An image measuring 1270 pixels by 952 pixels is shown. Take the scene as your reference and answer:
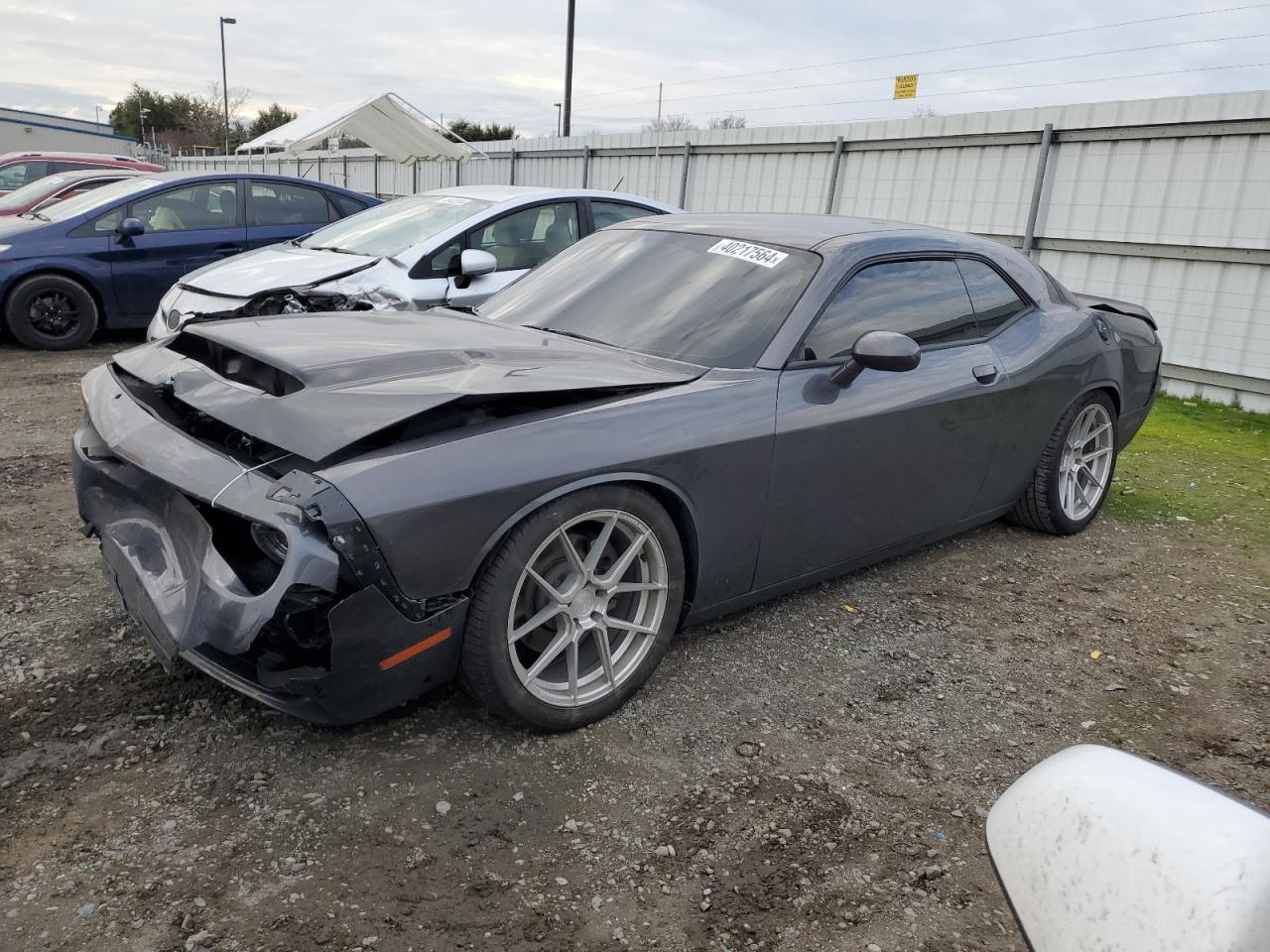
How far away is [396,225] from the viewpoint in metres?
7.01

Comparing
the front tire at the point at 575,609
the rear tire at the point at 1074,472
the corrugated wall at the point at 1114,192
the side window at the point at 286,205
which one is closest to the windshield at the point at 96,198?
the side window at the point at 286,205

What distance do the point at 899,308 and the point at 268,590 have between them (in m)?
2.56

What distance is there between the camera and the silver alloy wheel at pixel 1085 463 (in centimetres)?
466

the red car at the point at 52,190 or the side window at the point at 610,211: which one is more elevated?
the side window at the point at 610,211

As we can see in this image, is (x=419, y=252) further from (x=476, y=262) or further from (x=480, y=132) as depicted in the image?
(x=480, y=132)

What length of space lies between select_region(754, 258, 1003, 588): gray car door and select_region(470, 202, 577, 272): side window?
349cm

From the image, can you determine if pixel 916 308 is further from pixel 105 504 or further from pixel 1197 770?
pixel 105 504

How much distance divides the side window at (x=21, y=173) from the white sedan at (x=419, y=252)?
9.87 m

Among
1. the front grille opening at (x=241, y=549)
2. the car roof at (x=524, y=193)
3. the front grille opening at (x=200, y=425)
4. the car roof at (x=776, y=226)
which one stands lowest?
the front grille opening at (x=241, y=549)

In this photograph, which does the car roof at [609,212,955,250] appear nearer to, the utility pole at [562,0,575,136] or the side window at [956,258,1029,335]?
the side window at [956,258,1029,335]

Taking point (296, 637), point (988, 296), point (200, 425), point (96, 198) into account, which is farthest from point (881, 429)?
point (96, 198)

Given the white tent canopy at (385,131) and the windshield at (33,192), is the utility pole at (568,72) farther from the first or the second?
the windshield at (33,192)

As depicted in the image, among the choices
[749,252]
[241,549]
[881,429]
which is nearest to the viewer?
[241,549]

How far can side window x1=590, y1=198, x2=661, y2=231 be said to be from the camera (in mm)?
7199
